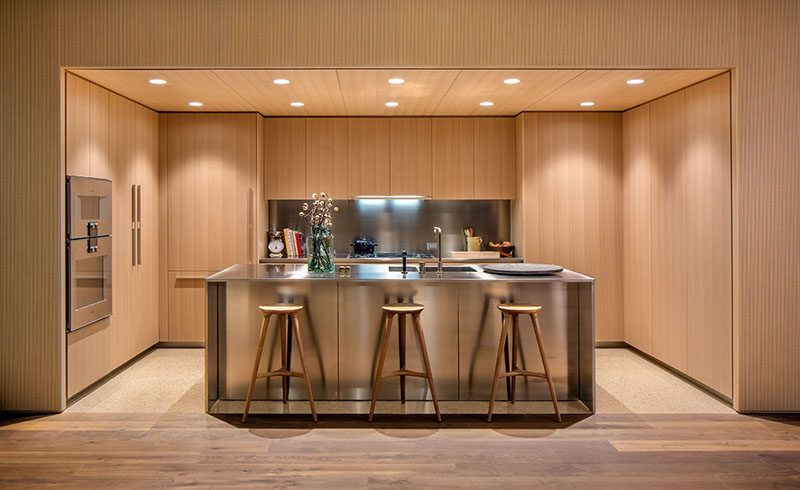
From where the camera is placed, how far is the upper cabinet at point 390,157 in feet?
21.2

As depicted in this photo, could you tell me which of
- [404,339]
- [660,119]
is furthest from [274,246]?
[660,119]

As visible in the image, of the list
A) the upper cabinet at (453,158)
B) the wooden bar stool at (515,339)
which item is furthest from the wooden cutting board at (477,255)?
the wooden bar stool at (515,339)

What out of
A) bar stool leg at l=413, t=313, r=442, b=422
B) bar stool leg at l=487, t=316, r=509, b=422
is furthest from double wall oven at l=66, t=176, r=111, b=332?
bar stool leg at l=487, t=316, r=509, b=422

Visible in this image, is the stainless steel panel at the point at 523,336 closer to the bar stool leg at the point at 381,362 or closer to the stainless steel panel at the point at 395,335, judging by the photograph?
the stainless steel panel at the point at 395,335

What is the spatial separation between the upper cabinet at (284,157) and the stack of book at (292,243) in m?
0.41

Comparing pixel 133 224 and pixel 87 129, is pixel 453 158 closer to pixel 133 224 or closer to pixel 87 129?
pixel 133 224

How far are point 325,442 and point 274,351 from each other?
101 cm

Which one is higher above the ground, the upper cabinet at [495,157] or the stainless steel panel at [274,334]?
the upper cabinet at [495,157]

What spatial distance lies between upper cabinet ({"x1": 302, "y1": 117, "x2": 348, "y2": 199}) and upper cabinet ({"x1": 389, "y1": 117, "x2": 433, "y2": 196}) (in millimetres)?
540

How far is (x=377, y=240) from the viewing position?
689 centimetres

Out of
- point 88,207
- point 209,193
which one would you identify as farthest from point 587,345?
point 209,193

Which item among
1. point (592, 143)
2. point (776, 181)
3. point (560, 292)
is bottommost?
point (560, 292)

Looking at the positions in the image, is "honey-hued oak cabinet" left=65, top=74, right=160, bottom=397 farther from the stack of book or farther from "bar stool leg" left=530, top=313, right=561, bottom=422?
"bar stool leg" left=530, top=313, right=561, bottom=422

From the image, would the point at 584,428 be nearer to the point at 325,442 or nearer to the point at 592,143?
the point at 325,442
